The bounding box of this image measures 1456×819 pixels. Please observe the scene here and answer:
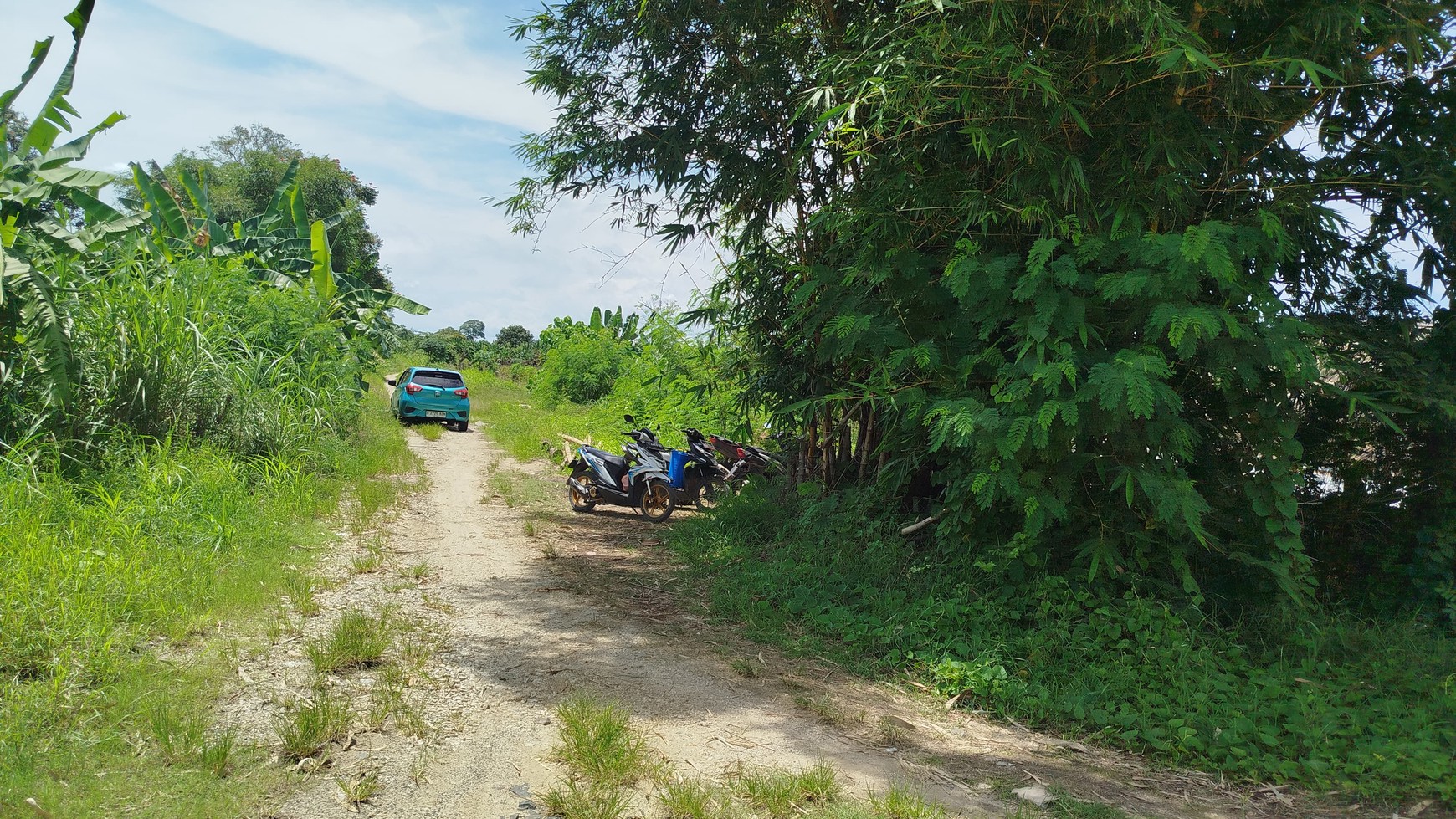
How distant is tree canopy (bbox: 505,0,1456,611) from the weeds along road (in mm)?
1526

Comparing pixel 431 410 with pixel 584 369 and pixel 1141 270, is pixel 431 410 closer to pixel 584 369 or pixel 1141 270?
pixel 584 369

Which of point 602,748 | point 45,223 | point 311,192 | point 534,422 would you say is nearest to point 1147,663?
point 602,748

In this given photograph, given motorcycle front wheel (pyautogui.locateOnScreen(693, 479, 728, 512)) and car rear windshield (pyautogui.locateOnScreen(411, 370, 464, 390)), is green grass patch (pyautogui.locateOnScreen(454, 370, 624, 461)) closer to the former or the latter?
car rear windshield (pyautogui.locateOnScreen(411, 370, 464, 390))

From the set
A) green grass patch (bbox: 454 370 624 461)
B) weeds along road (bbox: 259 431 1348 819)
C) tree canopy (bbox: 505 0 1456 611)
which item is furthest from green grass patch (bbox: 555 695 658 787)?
green grass patch (bbox: 454 370 624 461)

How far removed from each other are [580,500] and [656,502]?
105 cm

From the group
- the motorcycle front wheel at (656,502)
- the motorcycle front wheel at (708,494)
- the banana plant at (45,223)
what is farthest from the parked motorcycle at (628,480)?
the banana plant at (45,223)

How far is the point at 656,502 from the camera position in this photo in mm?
10547

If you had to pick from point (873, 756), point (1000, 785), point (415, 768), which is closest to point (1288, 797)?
point (1000, 785)

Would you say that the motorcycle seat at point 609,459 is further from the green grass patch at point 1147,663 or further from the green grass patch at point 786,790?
the green grass patch at point 786,790

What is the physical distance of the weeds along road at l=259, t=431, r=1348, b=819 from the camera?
3666 mm

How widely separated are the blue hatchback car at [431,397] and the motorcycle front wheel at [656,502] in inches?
390

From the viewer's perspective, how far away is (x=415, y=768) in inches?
145

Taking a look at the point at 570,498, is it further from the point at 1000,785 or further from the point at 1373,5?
the point at 1373,5

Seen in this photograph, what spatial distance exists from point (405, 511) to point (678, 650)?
5.15 m
